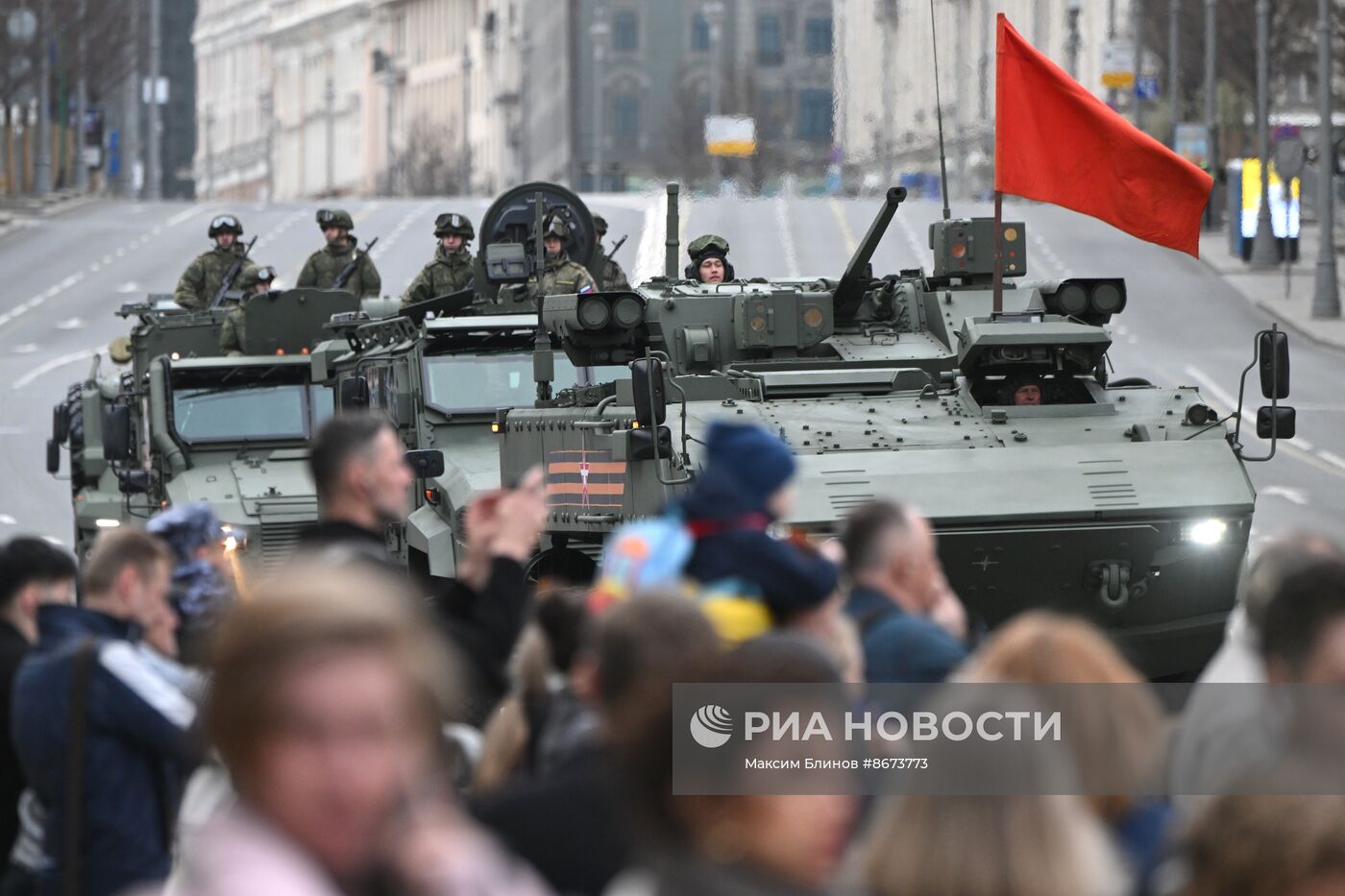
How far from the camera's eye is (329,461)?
7391 millimetres

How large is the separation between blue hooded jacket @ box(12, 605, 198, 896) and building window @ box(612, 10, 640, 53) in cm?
14566

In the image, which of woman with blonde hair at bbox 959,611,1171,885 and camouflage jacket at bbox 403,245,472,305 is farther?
camouflage jacket at bbox 403,245,472,305

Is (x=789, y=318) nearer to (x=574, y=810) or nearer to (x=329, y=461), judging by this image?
(x=329, y=461)

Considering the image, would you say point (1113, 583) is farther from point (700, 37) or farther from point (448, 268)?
point (700, 37)

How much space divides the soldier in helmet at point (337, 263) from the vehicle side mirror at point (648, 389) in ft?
35.5

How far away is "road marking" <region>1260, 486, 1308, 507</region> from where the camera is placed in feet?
93.2

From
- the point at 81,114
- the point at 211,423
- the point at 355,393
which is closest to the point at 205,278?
the point at 211,423

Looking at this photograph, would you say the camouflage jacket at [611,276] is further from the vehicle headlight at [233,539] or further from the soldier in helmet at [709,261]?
the vehicle headlight at [233,539]

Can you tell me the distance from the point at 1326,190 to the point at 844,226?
18.0 meters

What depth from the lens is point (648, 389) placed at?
43.7ft

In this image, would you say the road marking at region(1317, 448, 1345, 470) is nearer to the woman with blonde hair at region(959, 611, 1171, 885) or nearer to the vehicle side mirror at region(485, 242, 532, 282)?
the vehicle side mirror at region(485, 242, 532, 282)

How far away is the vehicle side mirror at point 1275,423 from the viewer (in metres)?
13.9

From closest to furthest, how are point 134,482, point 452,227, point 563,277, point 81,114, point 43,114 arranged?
point 563,277 → point 134,482 → point 452,227 → point 43,114 → point 81,114

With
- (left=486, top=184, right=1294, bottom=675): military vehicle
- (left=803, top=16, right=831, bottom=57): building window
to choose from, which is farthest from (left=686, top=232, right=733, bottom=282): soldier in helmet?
(left=803, top=16, right=831, bottom=57): building window
